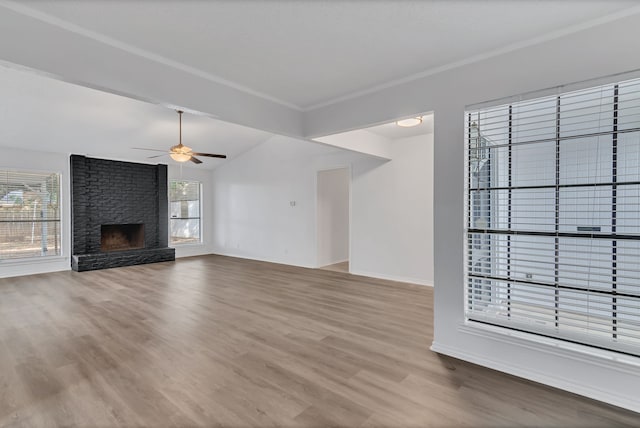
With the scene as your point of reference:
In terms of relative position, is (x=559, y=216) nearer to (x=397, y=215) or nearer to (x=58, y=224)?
(x=397, y=215)

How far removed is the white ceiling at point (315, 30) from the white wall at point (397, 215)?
2897mm

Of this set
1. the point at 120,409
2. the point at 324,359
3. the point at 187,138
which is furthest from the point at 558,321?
the point at 187,138

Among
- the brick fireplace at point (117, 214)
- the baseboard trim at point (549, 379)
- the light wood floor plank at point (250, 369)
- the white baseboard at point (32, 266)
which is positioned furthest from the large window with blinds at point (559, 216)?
the white baseboard at point (32, 266)

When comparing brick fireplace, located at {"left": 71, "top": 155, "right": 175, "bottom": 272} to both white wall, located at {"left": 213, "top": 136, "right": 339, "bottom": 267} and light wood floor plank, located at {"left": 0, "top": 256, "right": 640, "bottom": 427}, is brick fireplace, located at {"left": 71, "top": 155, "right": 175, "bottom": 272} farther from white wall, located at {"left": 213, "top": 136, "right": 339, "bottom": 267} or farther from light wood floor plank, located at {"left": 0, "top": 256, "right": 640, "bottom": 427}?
light wood floor plank, located at {"left": 0, "top": 256, "right": 640, "bottom": 427}

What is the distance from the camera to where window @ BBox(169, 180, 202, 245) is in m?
8.88

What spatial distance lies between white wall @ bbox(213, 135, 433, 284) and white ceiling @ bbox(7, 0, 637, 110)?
3.07 metres

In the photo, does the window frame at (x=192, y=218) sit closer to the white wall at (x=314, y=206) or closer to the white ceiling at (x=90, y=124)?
the white wall at (x=314, y=206)

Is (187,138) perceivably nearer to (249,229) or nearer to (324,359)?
(249,229)

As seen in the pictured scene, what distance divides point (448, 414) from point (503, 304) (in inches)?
41.9

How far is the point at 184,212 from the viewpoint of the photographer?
9.18 m

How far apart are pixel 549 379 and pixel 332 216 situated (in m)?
5.45

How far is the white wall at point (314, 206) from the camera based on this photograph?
5621 mm

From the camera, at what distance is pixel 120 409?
2.06 meters

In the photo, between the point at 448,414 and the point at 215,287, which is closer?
the point at 448,414
